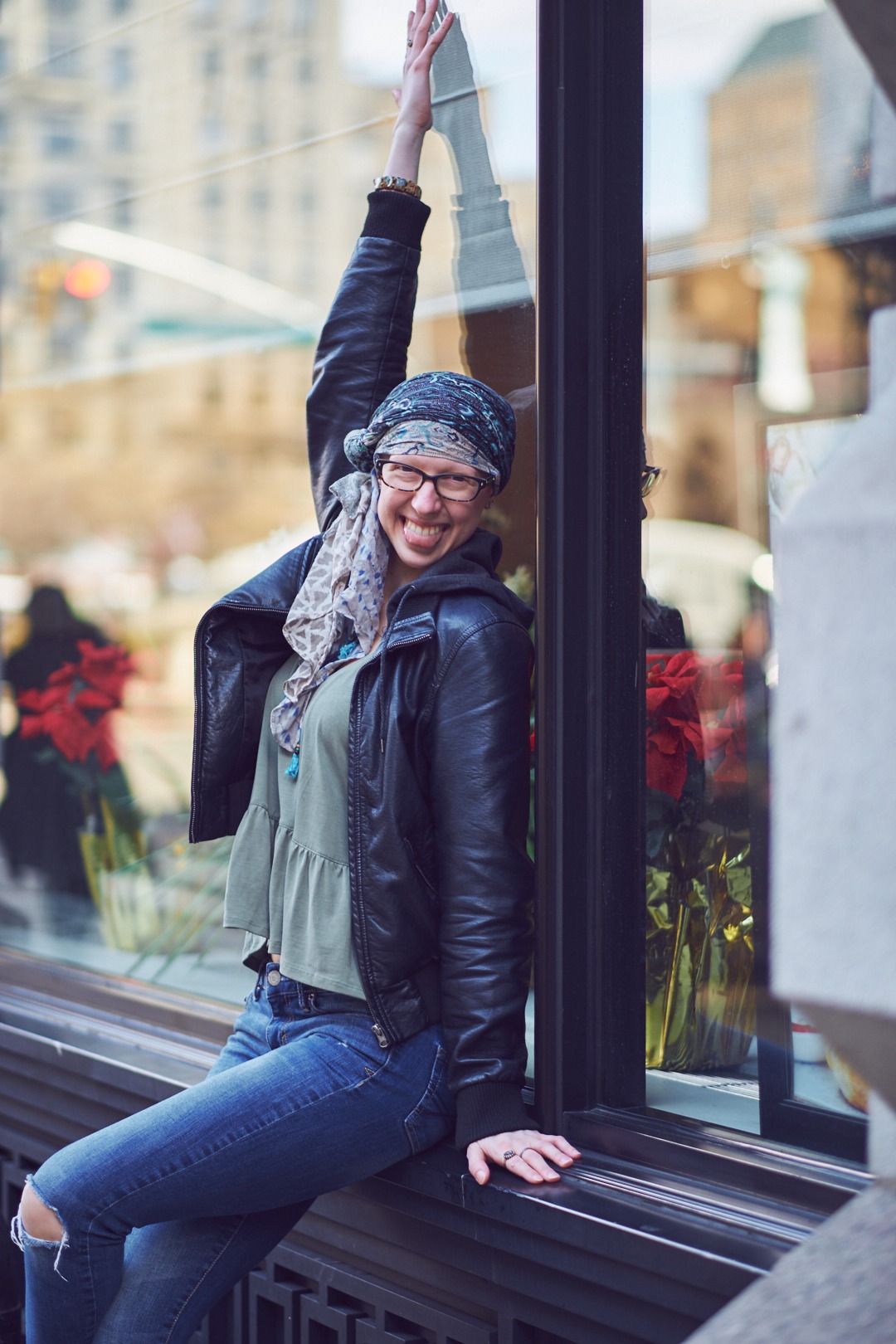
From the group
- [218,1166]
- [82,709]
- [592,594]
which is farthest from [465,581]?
[82,709]

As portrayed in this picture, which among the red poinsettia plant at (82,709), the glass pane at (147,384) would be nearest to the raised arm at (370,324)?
the glass pane at (147,384)

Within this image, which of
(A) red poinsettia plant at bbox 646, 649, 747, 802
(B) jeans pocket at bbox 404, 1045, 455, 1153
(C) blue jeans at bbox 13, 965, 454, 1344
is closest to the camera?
(C) blue jeans at bbox 13, 965, 454, 1344

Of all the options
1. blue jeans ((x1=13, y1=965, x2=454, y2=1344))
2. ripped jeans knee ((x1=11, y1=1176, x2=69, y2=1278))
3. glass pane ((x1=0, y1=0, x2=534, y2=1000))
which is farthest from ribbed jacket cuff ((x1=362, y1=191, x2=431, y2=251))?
ripped jeans knee ((x1=11, y1=1176, x2=69, y2=1278))

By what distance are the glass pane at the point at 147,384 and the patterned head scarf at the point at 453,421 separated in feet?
4.36

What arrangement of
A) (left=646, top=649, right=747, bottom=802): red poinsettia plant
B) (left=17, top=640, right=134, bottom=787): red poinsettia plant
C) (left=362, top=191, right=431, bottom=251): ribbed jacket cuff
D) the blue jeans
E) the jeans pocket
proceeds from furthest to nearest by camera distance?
(left=17, top=640, right=134, bottom=787): red poinsettia plant < (left=362, top=191, right=431, bottom=251): ribbed jacket cuff < (left=646, top=649, right=747, bottom=802): red poinsettia plant < the jeans pocket < the blue jeans

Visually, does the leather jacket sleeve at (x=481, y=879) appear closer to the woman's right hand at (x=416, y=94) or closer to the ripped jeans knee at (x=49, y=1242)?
the ripped jeans knee at (x=49, y=1242)

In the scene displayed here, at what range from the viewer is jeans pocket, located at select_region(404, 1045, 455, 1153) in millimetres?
2131

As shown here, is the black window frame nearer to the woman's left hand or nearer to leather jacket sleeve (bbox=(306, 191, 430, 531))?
the woman's left hand

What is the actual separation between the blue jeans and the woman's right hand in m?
1.53

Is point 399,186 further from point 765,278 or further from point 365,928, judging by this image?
point 365,928

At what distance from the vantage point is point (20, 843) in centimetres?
430

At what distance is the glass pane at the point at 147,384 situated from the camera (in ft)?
12.4

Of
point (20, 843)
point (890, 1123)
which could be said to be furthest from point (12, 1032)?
point (890, 1123)

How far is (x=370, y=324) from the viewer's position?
2.55 metres
